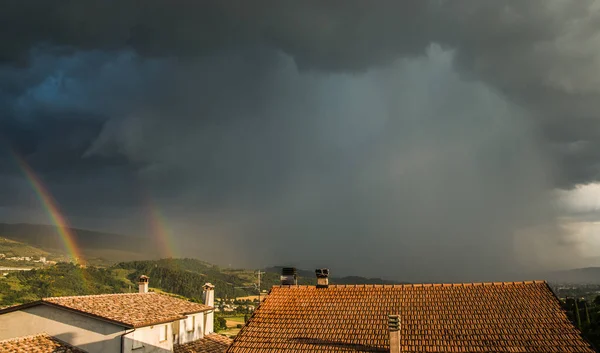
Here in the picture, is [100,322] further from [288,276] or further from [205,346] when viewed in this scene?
[288,276]

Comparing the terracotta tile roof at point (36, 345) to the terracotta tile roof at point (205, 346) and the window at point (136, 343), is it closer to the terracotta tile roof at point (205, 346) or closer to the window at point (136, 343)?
the window at point (136, 343)

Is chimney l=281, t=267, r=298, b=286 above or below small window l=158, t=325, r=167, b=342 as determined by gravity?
above

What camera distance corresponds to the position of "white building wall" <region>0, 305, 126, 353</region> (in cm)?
2928

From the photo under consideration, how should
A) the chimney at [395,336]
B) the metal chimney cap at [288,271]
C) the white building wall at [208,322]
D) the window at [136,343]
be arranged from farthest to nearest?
the white building wall at [208,322] → the metal chimney cap at [288,271] → the window at [136,343] → the chimney at [395,336]

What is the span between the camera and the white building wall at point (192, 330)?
3856cm

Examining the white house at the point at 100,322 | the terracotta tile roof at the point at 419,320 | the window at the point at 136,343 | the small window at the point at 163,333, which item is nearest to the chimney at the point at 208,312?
the white house at the point at 100,322

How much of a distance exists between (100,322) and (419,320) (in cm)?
1966

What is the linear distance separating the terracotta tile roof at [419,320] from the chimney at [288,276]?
3.82 m

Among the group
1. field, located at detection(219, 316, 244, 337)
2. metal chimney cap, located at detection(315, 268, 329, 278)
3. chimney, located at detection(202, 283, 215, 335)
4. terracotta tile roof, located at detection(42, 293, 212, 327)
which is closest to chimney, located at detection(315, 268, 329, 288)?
metal chimney cap, located at detection(315, 268, 329, 278)

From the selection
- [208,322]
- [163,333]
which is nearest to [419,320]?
[163,333]

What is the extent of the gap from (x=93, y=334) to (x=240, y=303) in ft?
511

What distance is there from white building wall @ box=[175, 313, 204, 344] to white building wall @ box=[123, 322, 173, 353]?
4277 millimetres

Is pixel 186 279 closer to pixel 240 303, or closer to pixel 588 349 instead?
pixel 240 303

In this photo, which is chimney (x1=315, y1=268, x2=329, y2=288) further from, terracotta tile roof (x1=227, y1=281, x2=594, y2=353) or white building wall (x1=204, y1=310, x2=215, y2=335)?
white building wall (x1=204, y1=310, x2=215, y2=335)
